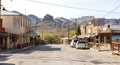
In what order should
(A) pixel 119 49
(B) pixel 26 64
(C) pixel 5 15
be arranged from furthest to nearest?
(C) pixel 5 15
(A) pixel 119 49
(B) pixel 26 64

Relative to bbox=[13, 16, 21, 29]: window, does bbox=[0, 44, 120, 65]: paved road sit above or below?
below

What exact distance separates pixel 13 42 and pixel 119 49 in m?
28.5

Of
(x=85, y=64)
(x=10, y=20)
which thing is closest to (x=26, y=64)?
(x=85, y=64)

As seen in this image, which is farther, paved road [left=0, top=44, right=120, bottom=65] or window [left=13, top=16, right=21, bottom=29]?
window [left=13, top=16, right=21, bottom=29]

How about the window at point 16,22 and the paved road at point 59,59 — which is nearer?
the paved road at point 59,59

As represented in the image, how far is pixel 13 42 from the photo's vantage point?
5775 centimetres

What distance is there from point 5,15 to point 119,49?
28.5 metres

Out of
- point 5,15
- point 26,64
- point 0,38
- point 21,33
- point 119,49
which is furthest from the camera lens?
point 21,33

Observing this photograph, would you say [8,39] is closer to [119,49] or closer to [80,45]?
[80,45]

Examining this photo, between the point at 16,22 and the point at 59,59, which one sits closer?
the point at 59,59

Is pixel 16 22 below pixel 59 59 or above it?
above

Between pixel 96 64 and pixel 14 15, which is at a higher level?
pixel 14 15

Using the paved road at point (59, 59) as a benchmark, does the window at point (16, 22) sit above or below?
above

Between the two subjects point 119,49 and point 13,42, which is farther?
point 13,42
